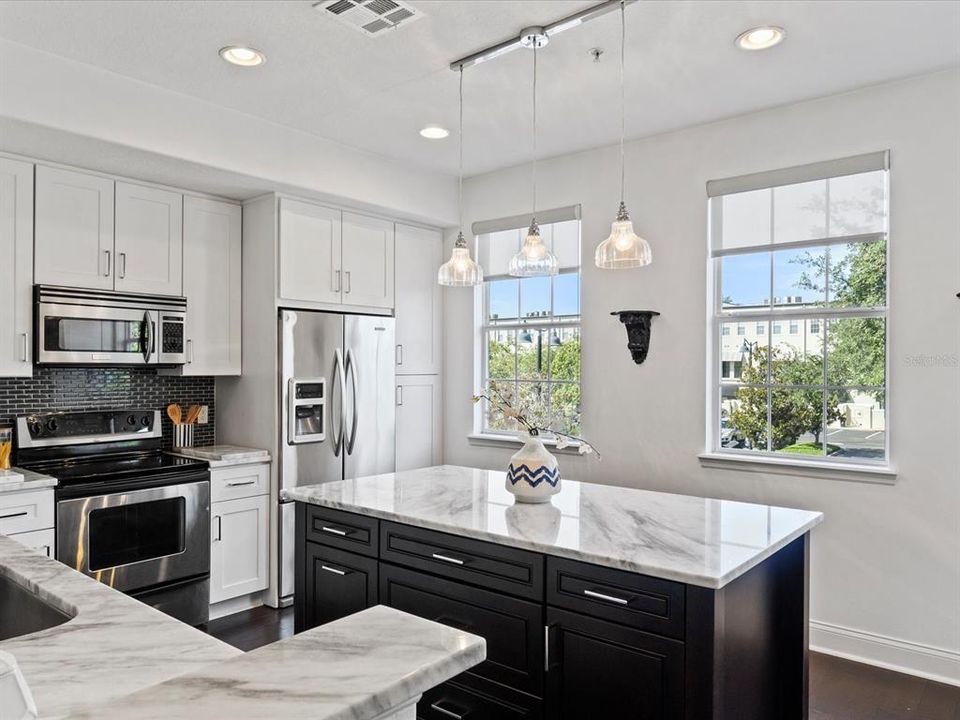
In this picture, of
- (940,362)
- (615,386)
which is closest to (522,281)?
(615,386)

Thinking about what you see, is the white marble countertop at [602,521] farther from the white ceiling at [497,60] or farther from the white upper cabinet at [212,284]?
the white ceiling at [497,60]

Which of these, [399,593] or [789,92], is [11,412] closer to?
[399,593]

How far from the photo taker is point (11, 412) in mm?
3631

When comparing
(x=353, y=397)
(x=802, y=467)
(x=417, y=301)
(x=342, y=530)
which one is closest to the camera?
(x=342, y=530)

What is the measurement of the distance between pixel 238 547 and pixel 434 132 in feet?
8.55

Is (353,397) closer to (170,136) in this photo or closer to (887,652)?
(170,136)

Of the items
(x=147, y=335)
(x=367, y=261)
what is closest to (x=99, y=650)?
(x=147, y=335)

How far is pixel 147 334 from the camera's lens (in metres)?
3.79

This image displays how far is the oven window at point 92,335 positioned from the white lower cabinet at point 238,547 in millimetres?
987

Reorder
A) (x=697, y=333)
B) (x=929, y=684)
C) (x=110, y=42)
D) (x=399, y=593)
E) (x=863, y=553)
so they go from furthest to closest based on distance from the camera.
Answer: (x=697, y=333), (x=863, y=553), (x=929, y=684), (x=110, y=42), (x=399, y=593)

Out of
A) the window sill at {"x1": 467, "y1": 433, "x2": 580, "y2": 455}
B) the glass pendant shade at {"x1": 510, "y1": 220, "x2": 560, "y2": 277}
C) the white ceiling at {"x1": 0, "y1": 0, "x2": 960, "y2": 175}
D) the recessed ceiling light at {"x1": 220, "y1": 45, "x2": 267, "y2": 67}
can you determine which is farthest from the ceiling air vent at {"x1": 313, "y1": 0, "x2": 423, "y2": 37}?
the window sill at {"x1": 467, "y1": 433, "x2": 580, "y2": 455}

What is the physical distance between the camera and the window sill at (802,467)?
3.29 meters

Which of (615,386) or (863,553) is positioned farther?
(615,386)

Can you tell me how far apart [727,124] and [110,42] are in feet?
9.80
